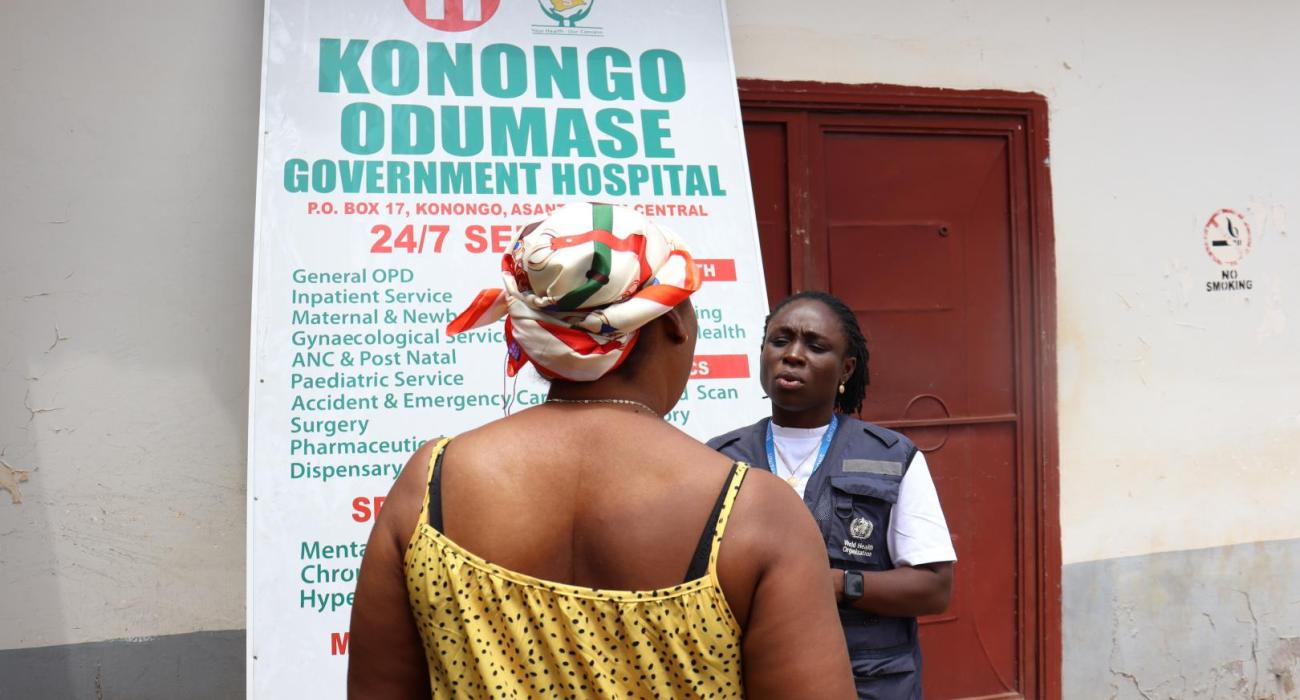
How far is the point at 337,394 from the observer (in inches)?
119

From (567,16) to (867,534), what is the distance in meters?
1.93

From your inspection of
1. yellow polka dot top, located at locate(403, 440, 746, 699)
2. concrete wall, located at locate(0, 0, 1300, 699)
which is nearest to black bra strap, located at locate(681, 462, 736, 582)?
yellow polka dot top, located at locate(403, 440, 746, 699)

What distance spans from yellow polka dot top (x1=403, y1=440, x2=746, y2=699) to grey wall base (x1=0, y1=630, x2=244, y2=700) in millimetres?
2373

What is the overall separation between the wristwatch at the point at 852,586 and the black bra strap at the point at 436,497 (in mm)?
1093

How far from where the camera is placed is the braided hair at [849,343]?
2.58 m

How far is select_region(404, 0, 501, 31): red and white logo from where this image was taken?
10.9 feet

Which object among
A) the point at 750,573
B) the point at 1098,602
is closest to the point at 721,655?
the point at 750,573

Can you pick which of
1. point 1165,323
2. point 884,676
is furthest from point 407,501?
point 1165,323

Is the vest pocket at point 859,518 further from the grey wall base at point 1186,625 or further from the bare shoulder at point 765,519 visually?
the grey wall base at point 1186,625

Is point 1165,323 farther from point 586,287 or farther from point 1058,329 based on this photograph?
point 586,287

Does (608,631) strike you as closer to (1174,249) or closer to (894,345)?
(894,345)

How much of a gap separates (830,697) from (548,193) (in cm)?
215

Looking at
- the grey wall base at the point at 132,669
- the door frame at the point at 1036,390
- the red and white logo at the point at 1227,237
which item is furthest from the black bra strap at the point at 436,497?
the red and white logo at the point at 1227,237

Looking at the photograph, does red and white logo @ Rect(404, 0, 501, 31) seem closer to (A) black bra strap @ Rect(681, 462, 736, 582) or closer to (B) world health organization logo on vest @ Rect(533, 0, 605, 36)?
(B) world health organization logo on vest @ Rect(533, 0, 605, 36)
